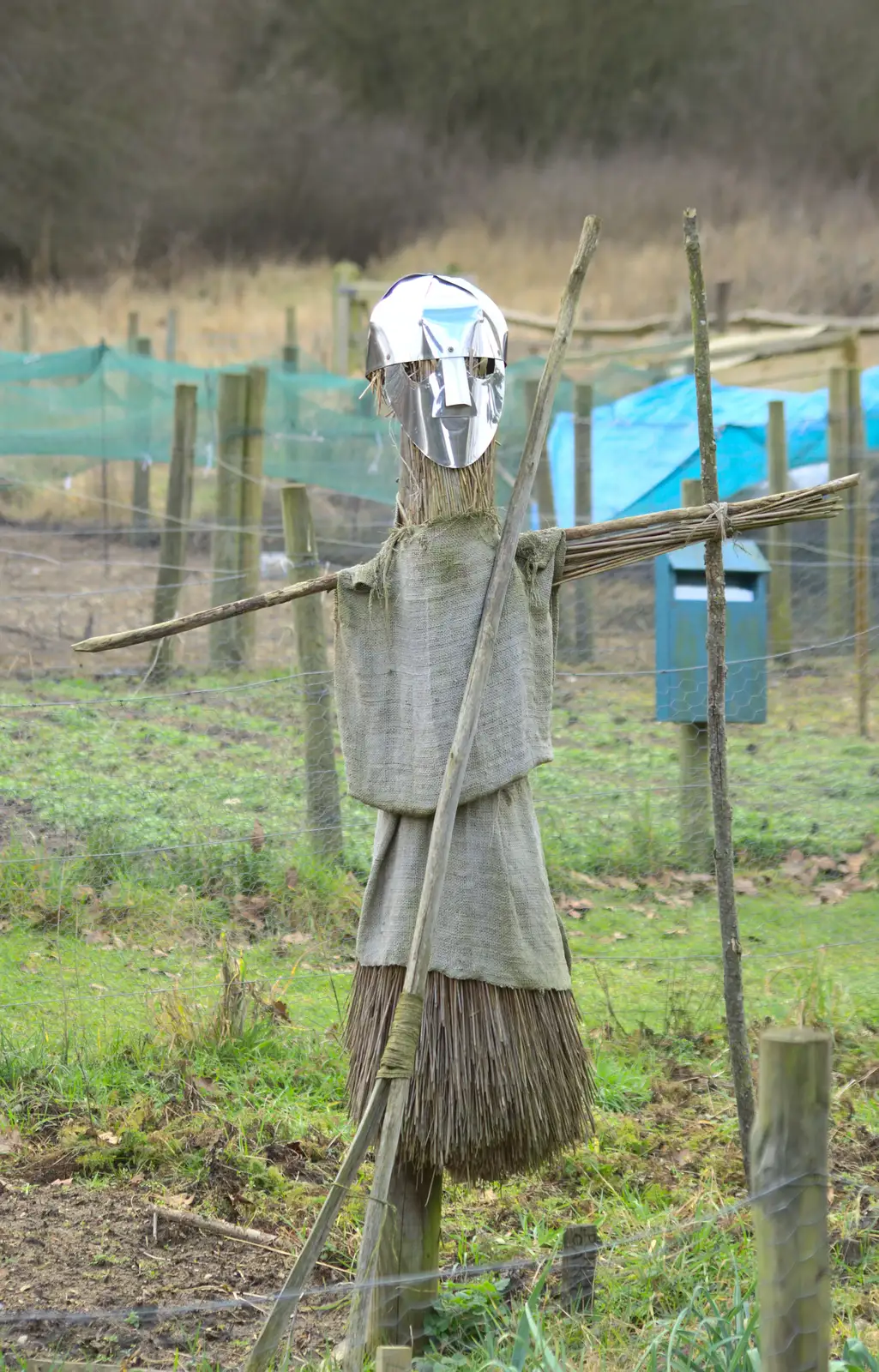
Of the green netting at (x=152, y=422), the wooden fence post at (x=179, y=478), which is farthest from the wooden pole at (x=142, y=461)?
the wooden fence post at (x=179, y=478)

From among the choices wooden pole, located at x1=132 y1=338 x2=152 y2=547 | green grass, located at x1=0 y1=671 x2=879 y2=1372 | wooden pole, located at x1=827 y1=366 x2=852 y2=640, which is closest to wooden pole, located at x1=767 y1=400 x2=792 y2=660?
wooden pole, located at x1=827 y1=366 x2=852 y2=640

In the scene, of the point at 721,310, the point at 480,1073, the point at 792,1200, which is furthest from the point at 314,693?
the point at 721,310

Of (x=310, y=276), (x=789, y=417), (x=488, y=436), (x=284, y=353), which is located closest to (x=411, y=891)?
(x=488, y=436)

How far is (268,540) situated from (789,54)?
20.1 metres

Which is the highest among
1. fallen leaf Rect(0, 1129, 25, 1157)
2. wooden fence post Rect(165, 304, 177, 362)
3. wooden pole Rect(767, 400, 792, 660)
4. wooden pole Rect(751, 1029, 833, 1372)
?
wooden fence post Rect(165, 304, 177, 362)

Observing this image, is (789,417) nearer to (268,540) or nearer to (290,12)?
(268,540)

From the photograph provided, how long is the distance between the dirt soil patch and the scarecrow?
→ 600mm

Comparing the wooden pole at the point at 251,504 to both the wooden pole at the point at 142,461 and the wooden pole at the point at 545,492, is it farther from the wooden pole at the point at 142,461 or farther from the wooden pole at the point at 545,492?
the wooden pole at the point at 545,492

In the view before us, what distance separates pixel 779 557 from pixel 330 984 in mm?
6665

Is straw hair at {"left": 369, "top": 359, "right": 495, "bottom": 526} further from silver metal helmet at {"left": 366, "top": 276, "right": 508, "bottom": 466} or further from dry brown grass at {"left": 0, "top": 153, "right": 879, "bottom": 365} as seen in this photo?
dry brown grass at {"left": 0, "top": 153, "right": 879, "bottom": 365}

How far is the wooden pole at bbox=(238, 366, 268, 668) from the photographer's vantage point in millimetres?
8695

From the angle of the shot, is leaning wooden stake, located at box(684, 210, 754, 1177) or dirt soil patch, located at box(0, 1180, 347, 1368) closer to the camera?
dirt soil patch, located at box(0, 1180, 347, 1368)

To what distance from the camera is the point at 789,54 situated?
27.5m

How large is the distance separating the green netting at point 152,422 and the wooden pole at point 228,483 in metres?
1.44
